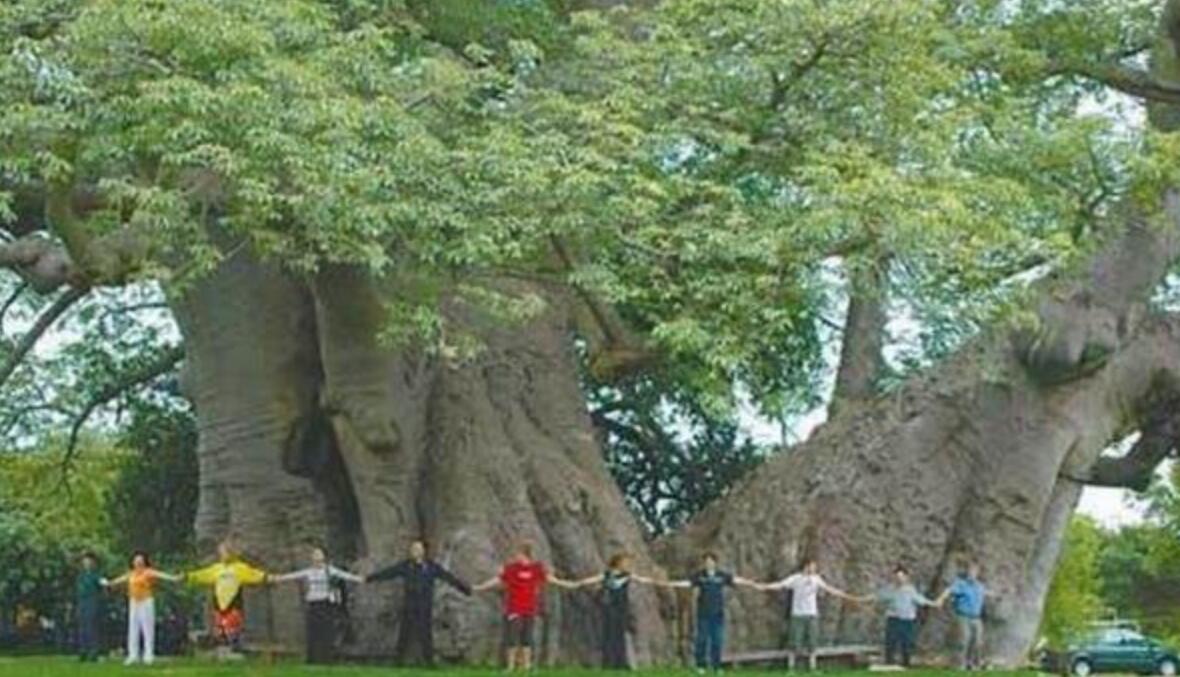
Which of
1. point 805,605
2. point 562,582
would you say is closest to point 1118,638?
point 805,605

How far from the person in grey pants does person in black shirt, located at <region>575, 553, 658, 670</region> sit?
263cm

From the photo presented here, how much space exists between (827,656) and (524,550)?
364 cm

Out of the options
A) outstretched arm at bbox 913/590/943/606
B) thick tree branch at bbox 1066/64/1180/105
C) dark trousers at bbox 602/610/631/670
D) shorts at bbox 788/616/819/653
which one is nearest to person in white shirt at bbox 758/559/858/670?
shorts at bbox 788/616/819/653

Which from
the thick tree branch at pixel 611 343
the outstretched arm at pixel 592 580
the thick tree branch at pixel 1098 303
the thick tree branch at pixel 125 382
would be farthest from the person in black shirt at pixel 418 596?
the thick tree branch at pixel 125 382

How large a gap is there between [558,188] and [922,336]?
28.4ft

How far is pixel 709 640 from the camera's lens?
828 inches

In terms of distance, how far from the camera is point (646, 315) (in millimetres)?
17969

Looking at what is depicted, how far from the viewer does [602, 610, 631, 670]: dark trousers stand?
2077 cm

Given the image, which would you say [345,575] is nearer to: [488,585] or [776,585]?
[488,585]

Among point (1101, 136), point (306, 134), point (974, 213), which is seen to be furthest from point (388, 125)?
point (1101, 136)

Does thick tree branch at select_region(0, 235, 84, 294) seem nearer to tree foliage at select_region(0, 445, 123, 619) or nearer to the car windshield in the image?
tree foliage at select_region(0, 445, 123, 619)

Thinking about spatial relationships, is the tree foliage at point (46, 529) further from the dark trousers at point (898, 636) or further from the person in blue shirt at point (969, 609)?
the person in blue shirt at point (969, 609)

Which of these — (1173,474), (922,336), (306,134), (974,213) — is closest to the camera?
(306,134)

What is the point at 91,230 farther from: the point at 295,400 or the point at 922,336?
the point at 922,336
